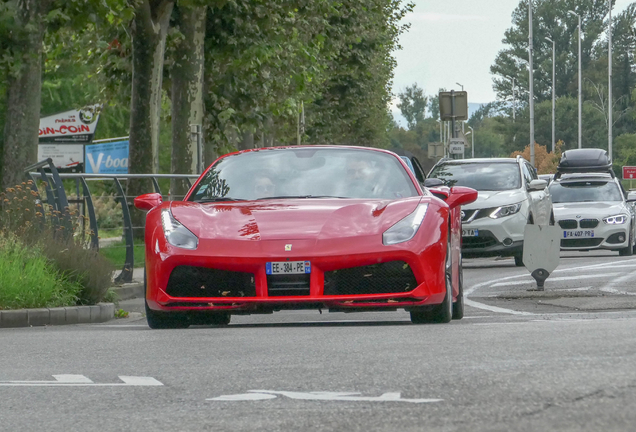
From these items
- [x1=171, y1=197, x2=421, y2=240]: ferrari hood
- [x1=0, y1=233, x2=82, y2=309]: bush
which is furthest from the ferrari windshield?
[x1=0, y1=233, x2=82, y2=309]: bush

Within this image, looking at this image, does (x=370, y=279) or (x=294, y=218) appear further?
(x=294, y=218)

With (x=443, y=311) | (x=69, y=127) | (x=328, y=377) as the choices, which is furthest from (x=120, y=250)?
(x=69, y=127)

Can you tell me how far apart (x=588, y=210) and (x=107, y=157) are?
771 inches

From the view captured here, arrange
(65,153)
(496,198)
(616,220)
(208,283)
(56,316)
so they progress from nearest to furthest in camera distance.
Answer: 1. (208,283)
2. (56,316)
3. (496,198)
4. (616,220)
5. (65,153)

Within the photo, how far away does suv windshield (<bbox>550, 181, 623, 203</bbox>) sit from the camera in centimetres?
2508

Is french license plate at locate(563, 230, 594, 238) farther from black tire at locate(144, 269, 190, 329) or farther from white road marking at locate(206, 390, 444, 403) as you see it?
white road marking at locate(206, 390, 444, 403)

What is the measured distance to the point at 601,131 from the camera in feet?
411

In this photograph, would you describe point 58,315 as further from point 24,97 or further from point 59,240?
point 24,97

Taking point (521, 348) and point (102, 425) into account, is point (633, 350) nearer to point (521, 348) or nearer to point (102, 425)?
point (521, 348)

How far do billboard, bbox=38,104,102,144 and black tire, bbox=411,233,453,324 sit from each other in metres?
28.8

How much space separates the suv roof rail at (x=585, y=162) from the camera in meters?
32.5

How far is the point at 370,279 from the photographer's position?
353 inches

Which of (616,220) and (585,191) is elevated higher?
(585,191)

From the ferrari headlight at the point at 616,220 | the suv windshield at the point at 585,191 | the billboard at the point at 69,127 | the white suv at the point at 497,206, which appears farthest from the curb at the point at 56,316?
the billboard at the point at 69,127
